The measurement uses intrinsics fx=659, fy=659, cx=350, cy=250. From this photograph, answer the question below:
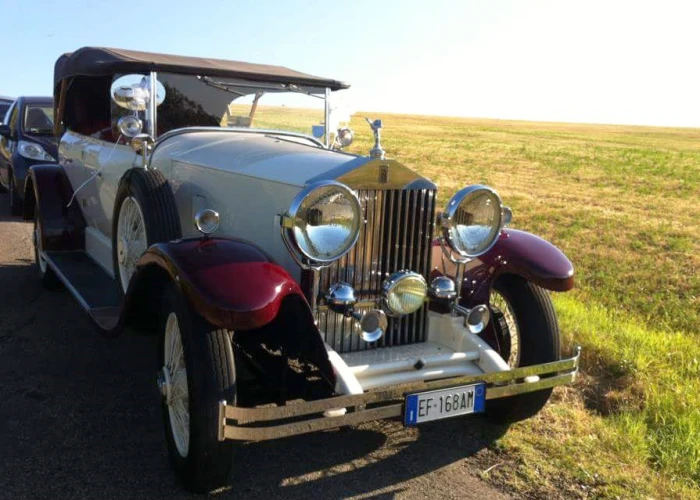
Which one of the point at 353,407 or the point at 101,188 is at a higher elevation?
the point at 101,188

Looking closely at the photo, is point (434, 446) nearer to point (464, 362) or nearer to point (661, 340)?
point (464, 362)

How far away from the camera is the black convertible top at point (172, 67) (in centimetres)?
434

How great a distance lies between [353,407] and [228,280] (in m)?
0.74

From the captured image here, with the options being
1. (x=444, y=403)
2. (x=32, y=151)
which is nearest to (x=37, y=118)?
(x=32, y=151)

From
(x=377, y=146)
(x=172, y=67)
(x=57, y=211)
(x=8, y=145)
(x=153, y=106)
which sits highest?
(x=172, y=67)

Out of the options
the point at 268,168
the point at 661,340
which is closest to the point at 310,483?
the point at 268,168

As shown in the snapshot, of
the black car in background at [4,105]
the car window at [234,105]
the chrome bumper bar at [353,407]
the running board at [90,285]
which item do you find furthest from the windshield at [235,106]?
the black car in background at [4,105]

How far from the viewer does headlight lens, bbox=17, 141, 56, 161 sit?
9.36 meters

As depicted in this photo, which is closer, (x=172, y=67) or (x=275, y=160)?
(x=275, y=160)

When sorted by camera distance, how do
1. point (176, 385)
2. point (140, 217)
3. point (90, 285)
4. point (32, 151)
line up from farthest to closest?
Answer: point (32, 151)
point (90, 285)
point (140, 217)
point (176, 385)

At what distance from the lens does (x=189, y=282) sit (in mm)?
2746

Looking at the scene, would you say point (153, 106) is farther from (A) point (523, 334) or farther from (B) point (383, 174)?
(A) point (523, 334)

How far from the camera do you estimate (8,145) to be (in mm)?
10148

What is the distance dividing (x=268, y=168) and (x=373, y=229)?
0.69 metres
